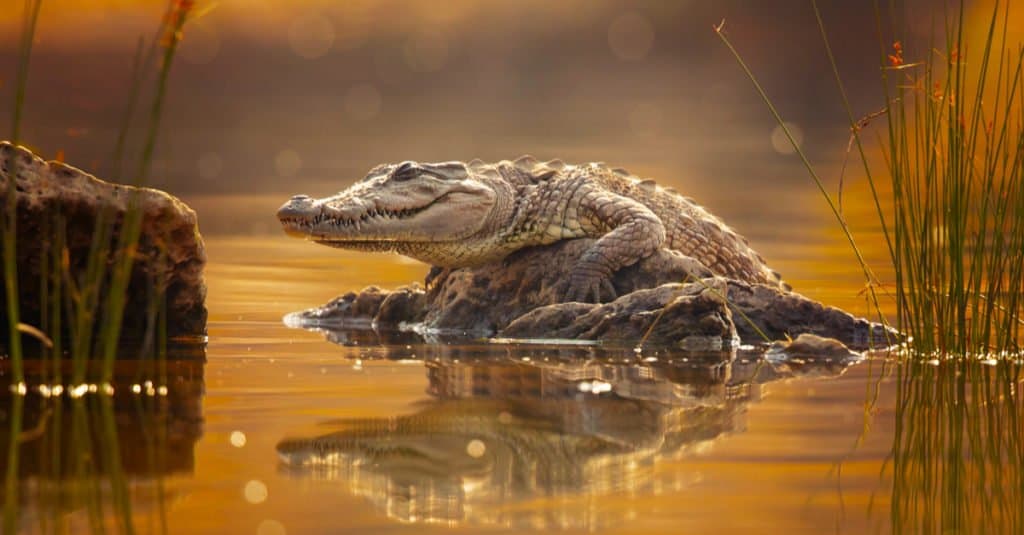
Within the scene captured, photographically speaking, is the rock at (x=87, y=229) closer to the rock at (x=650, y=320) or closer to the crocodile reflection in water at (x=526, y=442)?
the rock at (x=650, y=320)

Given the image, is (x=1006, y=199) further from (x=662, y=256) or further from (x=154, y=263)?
(x=154, y=263)

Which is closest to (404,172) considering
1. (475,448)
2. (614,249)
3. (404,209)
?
(404,209)

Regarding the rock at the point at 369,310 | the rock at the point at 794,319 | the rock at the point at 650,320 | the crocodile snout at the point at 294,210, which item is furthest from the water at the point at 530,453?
the rock at the point at 369,310

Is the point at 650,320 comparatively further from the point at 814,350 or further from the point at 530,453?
the point at 530,453

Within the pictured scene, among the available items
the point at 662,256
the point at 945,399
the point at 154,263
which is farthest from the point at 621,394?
the point at 662,256

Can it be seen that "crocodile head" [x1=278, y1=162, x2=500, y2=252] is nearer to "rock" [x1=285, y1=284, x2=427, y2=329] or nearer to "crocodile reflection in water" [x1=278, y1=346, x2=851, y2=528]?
"rock" [x1=285, y1=284, x2=427, y2=329]
